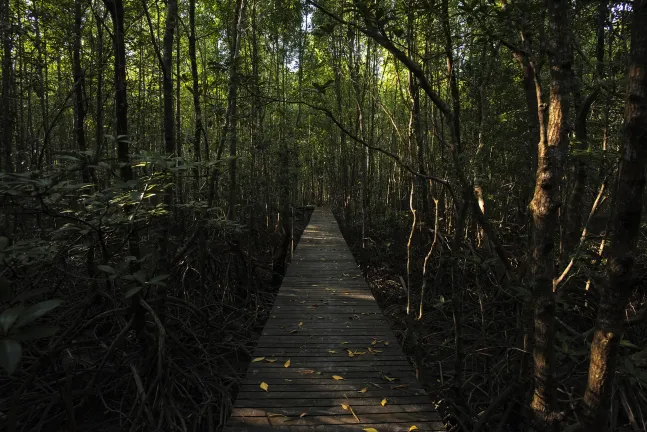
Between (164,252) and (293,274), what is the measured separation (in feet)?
8.80

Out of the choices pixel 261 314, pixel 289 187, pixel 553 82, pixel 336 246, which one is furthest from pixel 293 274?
pixel 553 82

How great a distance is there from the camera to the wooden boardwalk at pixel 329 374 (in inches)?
85.4

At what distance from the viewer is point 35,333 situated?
0.89 meters

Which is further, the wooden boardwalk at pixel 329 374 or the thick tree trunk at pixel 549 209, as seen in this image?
the wooden boardwalk at pixel 329 374

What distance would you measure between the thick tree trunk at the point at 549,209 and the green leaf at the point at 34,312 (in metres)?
1.87

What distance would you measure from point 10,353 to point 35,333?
7 centimetres

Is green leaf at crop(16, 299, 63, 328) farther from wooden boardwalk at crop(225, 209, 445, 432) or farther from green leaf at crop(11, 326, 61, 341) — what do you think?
wooden boardwalk at crop(225, 209, 445, 432)

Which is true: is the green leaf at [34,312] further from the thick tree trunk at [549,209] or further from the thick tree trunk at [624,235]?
the thick tree trunk at [549,209]

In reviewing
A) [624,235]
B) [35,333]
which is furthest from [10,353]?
[624,235]

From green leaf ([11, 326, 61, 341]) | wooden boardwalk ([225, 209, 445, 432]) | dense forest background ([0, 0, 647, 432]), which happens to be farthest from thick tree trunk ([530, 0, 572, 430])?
green leaf ([11, 326, 61, 341])

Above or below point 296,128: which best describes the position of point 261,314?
below

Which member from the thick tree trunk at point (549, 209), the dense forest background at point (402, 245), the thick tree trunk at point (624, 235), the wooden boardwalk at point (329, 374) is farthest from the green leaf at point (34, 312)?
the thick tree trunk at point (549, 209)

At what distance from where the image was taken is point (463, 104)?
7016mm

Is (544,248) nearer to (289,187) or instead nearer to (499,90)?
(499,90)
